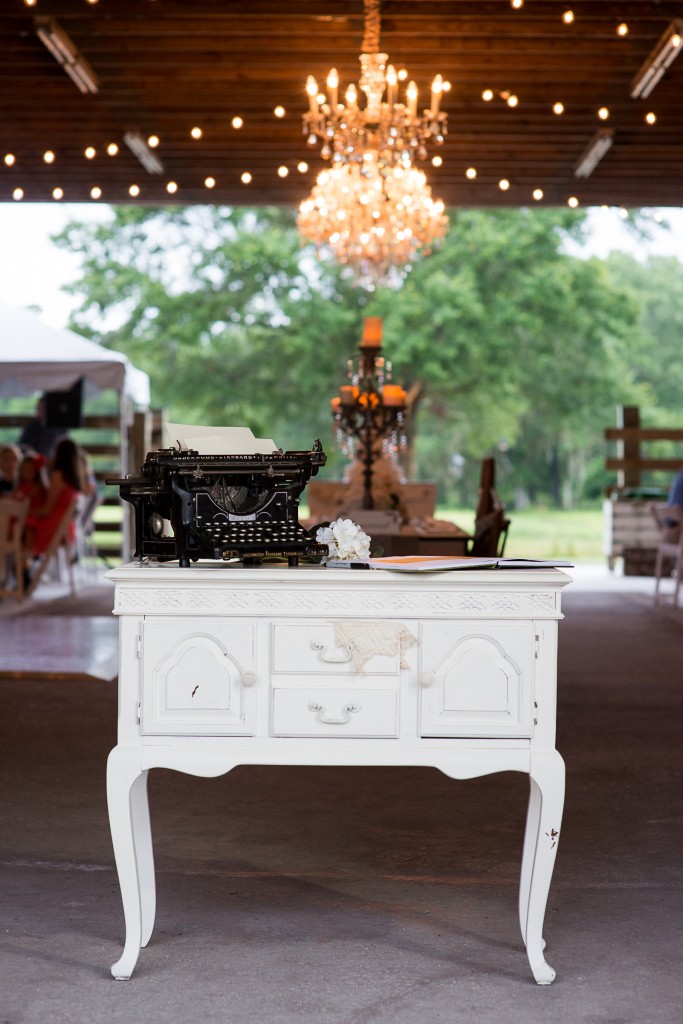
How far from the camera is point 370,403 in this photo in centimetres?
596

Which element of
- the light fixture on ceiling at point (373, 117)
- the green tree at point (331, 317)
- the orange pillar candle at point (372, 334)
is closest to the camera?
the orange pillar candle at point (372, 334)

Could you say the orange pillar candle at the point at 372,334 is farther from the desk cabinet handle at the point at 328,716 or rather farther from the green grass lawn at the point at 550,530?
the green grass lawn at the point at 550,530

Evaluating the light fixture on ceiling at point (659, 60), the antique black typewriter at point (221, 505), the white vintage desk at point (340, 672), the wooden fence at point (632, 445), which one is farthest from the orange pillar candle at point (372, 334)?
the wooden fence at point (632, 445)

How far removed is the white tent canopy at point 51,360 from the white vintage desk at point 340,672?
25.9 feet

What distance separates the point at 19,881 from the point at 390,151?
554cm

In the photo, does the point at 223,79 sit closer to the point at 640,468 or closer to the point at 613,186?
the point at 613,186

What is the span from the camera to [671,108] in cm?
797

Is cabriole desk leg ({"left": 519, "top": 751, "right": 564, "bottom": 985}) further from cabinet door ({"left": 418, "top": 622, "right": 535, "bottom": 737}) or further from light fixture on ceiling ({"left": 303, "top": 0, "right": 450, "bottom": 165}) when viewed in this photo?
light fixture on ceiling ({"left": 303, "top": 0, "right": 450, "bottom": 165})

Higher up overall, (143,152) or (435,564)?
(143,152)

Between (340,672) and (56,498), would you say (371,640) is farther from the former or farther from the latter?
(56,498)

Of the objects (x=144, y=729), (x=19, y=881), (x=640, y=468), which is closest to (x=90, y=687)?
(x=19, y=881)

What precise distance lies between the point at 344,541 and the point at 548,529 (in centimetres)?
2124

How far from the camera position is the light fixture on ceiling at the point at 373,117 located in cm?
702

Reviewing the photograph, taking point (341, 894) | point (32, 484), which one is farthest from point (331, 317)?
point (341, 894)
